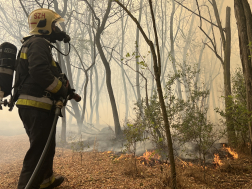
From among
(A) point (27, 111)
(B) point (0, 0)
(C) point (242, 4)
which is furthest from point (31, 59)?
(B) point (0, 0)

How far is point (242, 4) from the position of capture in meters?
2.85

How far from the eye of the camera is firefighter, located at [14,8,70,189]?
229 centimetres

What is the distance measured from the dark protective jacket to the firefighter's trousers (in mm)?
103

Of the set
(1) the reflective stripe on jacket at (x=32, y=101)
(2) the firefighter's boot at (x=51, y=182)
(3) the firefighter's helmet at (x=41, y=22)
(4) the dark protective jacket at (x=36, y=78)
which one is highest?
(3) the firefighter's helmet at (x=41, y=22)

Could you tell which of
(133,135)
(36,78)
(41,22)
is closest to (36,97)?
(36,78)

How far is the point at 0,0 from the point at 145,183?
1859cm

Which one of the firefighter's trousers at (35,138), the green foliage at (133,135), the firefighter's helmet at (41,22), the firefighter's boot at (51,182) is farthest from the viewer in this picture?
the green foliage at (133,135)

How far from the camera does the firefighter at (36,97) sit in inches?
90.2

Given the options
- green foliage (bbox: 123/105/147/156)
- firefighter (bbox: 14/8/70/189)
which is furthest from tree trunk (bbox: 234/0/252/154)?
firefighter (bbox: 14/8/70/189)

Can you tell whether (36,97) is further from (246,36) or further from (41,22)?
(246,36)

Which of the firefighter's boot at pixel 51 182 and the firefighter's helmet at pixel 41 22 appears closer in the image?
the firefighter's boot at pixel 51 182

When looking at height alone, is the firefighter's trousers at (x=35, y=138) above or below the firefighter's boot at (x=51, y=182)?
above

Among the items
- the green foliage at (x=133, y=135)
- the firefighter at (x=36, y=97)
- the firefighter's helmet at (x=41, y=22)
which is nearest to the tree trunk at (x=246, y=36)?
the green foliage at (x=133, y=135)

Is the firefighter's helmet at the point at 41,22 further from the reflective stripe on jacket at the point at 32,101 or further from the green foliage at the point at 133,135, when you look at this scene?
the green foliage at the point at 133,135
